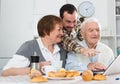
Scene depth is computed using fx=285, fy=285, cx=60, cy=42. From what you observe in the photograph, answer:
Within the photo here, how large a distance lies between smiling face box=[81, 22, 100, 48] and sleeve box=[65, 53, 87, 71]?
7.4 inches

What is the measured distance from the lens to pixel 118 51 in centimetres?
432

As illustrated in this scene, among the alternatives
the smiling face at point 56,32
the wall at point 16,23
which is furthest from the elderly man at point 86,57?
the wall at point 16,23

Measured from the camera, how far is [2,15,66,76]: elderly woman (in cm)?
209

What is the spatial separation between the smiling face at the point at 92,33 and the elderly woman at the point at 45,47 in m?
0.27

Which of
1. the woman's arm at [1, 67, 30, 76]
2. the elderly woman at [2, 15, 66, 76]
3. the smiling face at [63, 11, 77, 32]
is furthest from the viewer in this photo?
the smiling face at [63, 11, 77, 32]

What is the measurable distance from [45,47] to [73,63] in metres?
0.27

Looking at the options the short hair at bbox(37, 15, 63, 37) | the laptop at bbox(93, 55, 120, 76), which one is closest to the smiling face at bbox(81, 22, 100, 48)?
the short hair at bbox(37, 15, 63, 37)

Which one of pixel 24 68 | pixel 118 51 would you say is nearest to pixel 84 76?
pixel 24 68

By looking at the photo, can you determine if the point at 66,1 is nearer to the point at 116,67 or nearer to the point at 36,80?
the point at 116,67

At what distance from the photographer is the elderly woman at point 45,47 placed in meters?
2.09

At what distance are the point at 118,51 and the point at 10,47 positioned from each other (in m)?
1.62

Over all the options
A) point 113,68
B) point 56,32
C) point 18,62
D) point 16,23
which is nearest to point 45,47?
point 56,32

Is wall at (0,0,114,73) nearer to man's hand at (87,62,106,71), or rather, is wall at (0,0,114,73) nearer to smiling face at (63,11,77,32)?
smiling face at (63,11,77,32)

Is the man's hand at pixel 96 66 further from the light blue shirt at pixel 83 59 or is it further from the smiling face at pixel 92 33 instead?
the smiling face at pixel 92 33
